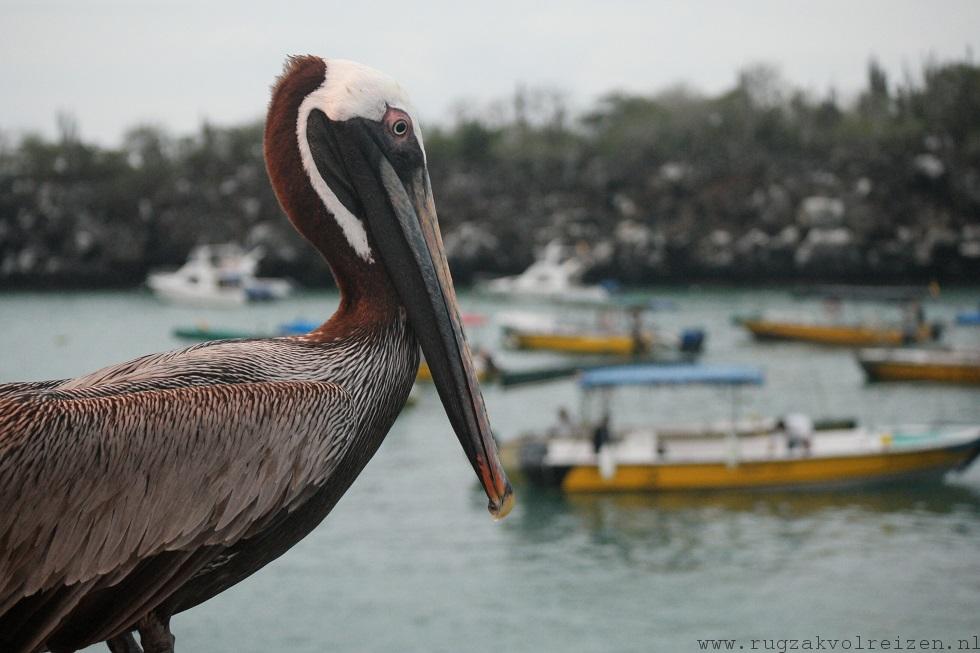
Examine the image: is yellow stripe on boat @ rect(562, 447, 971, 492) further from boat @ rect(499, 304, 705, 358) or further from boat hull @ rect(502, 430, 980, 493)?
boat @ rect(499, 304, 705, 358)

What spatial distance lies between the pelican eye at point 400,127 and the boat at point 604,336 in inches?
1523

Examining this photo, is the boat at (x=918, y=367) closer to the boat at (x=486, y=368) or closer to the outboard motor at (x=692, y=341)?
the outboard motor at (x=692, y=341)

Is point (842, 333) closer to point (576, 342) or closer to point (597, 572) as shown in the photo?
point (576, 342)

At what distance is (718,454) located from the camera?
21812mm

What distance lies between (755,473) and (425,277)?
64.2ft

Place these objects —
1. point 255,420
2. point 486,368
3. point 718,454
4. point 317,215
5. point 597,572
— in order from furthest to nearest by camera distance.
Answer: point 486,368
point 718,454
point 597,572
point 317,215
point 255,420

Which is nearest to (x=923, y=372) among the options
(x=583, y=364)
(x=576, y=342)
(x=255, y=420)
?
(x=583, y=364)

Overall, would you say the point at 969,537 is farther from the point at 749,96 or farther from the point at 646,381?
the point at 749,96

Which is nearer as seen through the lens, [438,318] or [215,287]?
[438,318]

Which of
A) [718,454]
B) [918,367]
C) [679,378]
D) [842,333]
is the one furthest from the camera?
[842,333]

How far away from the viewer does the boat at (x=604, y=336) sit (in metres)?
41.0

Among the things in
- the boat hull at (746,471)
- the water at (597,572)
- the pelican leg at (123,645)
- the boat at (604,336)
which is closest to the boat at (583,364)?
the boat at (604,336)

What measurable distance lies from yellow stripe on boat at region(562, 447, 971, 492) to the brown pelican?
18.9 meters

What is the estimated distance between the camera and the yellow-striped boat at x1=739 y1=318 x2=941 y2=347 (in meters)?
42.8
